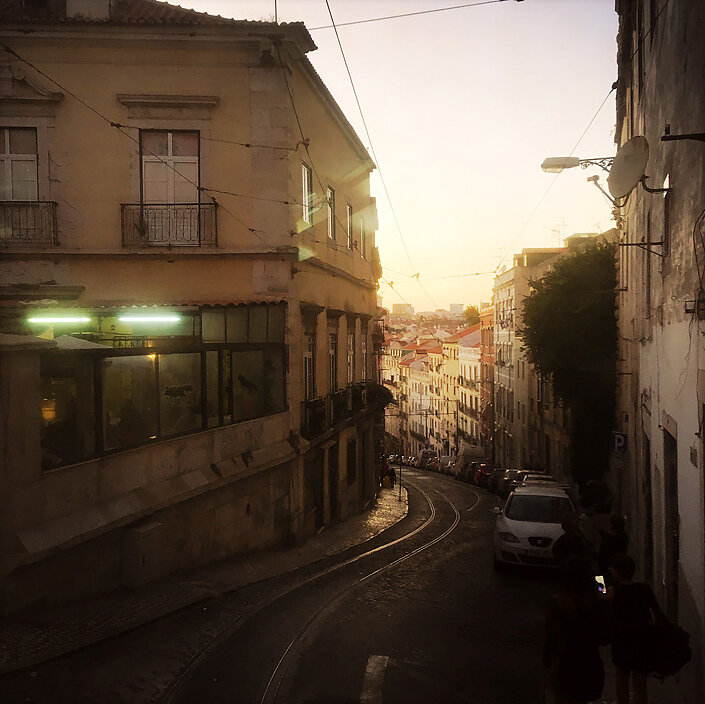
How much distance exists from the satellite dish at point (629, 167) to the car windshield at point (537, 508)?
21.3ft

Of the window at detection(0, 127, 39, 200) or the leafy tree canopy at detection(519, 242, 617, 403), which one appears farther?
the leafy tree canopy at detection(519, 242, 617, 403)

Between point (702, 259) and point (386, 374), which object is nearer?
point (702, 259)

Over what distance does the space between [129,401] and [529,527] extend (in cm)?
735

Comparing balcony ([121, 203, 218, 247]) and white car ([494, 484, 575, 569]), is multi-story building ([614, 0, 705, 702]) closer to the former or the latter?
white car ([494, 484, 575, 569])

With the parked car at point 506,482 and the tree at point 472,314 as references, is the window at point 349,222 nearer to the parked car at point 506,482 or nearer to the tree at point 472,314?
the parked car at point 506,482

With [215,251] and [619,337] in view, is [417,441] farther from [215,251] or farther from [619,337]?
[215,251]

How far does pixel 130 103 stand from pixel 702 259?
44.6 feet

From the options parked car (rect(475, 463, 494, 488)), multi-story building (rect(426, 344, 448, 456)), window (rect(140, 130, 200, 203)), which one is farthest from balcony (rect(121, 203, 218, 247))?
multi-story building (rect(426, 344, 448, 456))

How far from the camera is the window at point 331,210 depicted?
21703 millimetres

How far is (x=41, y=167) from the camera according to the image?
16.7 meters

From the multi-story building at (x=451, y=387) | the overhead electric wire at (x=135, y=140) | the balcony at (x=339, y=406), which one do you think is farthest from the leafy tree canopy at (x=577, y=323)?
the multi-story building at (x=451, y=387)

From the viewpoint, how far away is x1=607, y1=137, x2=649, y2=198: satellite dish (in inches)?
391

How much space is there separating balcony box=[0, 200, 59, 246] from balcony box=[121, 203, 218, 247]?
1.62m

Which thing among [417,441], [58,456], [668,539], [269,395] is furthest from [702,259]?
[417,441]
